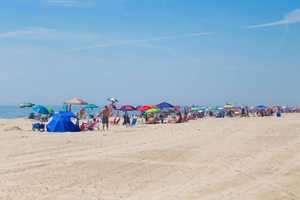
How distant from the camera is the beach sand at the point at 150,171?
9133mm

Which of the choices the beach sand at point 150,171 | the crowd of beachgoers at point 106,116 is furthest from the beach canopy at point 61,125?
the beach sand at point 150,171

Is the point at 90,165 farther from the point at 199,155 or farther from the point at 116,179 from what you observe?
the point at 199,155

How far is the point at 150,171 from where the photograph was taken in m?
11.7

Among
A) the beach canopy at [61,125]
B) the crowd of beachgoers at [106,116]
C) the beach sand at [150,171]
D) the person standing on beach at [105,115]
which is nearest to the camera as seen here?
the beach sand at [150,171]

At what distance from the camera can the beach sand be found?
913 cm

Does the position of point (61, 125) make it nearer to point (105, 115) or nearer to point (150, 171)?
point (105, 115)

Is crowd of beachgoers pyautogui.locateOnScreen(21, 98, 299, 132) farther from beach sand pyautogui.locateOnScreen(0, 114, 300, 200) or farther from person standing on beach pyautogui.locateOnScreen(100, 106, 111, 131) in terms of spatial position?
beach sand pyautogui.locateOnScreen(0, 114, 300, 200)

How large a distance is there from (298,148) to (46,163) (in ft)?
28.5

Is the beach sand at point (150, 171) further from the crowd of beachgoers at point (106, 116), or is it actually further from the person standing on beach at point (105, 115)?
the person standing on beach at point (105, 115)

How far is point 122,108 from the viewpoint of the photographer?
43000 mm

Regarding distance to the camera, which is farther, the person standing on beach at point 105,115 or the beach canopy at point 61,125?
the person standing on beach at point 105,115

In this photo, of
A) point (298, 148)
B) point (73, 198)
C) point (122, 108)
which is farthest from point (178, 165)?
point (122, 108)

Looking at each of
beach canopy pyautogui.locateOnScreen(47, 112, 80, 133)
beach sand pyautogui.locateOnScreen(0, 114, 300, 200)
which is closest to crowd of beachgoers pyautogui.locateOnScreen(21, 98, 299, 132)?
beach canopy pyautogui.locateOnScreen(47, 112, 80, 133)

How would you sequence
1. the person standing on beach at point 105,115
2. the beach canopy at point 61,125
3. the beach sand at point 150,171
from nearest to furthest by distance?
1. the beach sand at point 150,171
2. the beach canopy at point 61,125
3. the person standing on beach at point 105,115
